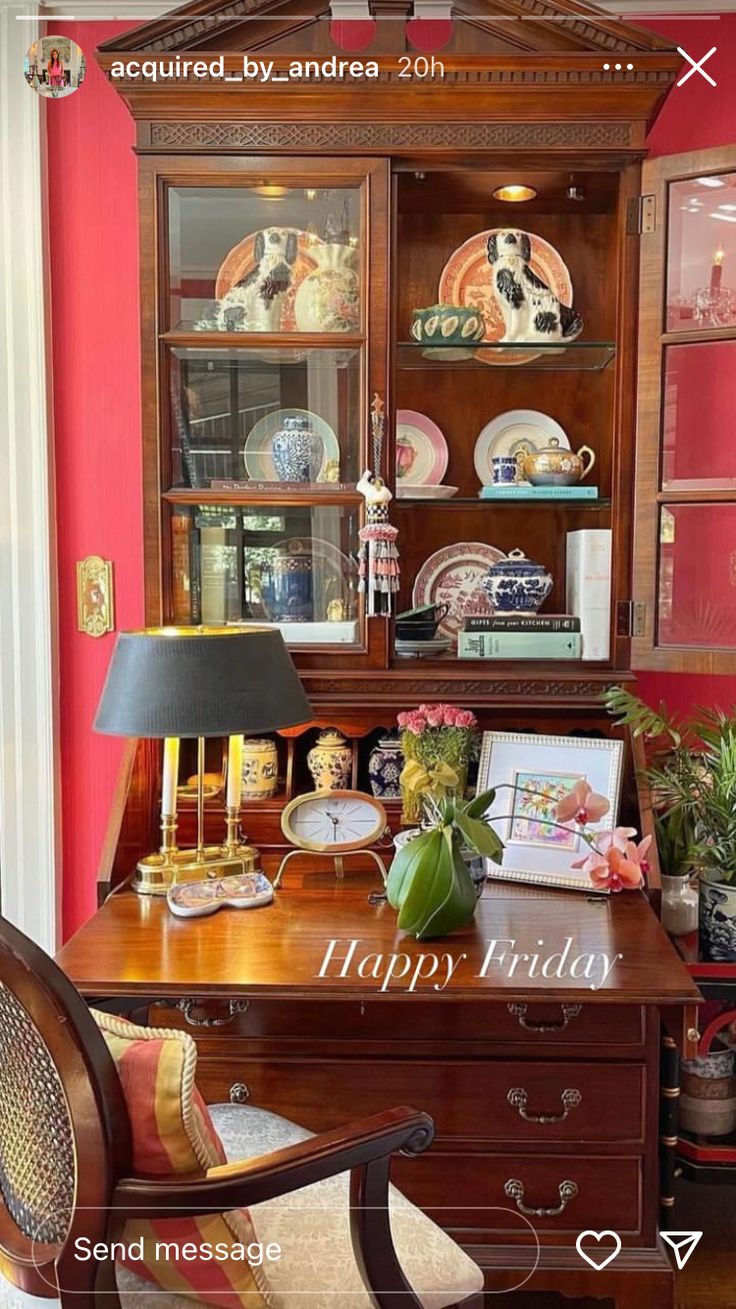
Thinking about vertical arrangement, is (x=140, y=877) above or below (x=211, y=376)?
below

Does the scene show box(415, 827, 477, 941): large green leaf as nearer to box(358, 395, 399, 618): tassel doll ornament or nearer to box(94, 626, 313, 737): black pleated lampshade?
box(94, 626, 313, 737): black pleated lampshade

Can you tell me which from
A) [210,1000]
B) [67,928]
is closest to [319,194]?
[210,1000]

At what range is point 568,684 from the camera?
6.48ft

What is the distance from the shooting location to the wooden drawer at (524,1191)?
1.61m

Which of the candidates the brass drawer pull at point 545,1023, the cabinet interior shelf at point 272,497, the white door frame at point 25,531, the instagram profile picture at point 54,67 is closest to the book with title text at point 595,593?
the cabinet interior shelf at point 272,497

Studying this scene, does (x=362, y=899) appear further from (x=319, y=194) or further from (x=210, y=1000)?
(x=319, y=194)

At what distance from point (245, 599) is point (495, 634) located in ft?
1.67

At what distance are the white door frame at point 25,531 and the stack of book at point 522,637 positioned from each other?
0.99 meters

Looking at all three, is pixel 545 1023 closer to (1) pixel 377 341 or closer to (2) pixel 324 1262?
(2) pixel 324 1262

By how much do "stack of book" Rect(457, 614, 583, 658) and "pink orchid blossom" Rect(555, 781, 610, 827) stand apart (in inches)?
10.6

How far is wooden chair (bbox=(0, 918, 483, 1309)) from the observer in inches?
39.8

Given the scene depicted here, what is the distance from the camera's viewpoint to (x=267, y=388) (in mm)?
2035

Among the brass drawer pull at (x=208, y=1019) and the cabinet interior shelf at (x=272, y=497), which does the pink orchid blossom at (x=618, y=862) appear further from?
the cabinet interior shelf at (x=272, y=497)

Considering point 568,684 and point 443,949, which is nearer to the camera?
point 443,949
